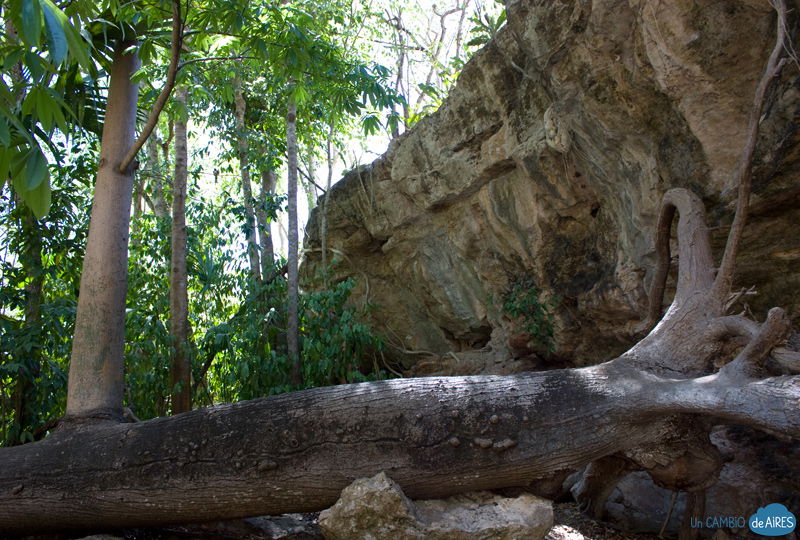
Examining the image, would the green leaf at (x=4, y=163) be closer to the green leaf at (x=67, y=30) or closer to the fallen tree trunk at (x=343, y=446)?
the green leaf at (x=67, y=30)

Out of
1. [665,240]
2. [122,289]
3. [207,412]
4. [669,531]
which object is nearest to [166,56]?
[122,289]

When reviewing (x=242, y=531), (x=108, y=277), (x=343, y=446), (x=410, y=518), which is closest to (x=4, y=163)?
(x=108, y=277)

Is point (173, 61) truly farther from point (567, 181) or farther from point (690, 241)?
point (690, 241)

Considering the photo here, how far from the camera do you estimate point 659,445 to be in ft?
10.3

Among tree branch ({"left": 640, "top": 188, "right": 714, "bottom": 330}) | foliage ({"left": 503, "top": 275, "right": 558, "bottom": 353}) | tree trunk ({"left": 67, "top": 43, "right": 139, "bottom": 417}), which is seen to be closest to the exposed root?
tree branch ({"left": 640, "top": 188, "right": 714, "bottom": 330})

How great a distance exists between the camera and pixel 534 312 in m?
5.88

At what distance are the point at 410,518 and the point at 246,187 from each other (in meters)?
5.47

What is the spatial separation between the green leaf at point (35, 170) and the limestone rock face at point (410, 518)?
6.28 ft

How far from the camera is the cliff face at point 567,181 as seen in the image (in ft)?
12.1

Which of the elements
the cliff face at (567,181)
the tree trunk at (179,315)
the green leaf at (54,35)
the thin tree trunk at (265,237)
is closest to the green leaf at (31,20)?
the green leaf at (54,35)

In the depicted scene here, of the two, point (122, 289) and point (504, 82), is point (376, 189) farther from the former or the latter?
point (122, 289)

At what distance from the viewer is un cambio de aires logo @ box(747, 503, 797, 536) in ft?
10.6

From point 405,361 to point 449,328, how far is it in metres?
0.74

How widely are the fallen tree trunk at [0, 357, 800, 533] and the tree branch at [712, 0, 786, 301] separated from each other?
→ 794 millimetres
